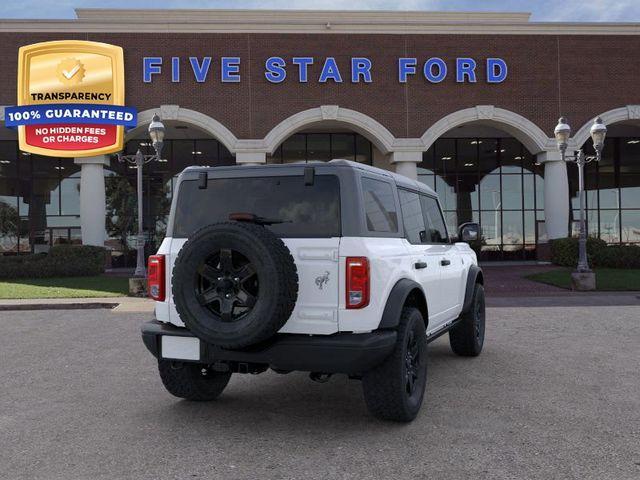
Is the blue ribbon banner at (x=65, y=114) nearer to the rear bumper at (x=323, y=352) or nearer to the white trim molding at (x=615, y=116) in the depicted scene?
the white trim molding at (x=615, y=116)

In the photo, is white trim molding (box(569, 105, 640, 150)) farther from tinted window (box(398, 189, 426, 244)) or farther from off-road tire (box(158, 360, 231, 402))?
off-road tire (box(158, 360, 231, 402))

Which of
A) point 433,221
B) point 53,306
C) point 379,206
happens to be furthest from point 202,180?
point 53,306

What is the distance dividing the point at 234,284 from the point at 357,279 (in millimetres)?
906

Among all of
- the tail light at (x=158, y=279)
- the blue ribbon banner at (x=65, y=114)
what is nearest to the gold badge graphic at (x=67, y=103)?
the blue ribbon banner at (x=65, y=114)

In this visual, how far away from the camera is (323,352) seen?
13.7 ft

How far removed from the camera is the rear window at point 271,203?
175 inches

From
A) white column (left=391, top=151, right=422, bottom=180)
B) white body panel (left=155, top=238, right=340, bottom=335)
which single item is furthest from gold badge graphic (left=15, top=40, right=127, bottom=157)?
white body panel (left=155, top=238, right=340, bottom=335)

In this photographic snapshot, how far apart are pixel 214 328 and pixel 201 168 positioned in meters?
1.46

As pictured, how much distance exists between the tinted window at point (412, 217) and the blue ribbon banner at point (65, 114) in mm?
20210

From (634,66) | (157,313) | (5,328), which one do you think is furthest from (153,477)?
(634,66)

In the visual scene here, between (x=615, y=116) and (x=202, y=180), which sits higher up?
(x=615, y=116)

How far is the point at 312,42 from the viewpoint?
24547mm

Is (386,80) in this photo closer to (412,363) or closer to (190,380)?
(412,363)

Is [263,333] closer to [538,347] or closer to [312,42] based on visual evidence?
[538,347]
